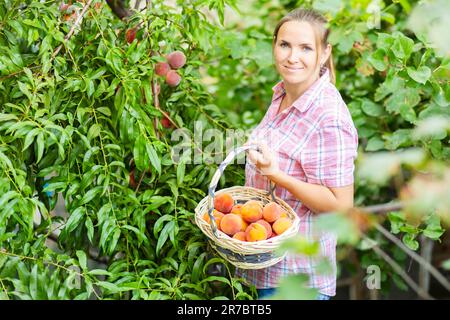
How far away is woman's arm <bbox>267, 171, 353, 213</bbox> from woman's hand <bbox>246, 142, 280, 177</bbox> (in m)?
0.03

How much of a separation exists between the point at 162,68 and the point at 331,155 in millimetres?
674

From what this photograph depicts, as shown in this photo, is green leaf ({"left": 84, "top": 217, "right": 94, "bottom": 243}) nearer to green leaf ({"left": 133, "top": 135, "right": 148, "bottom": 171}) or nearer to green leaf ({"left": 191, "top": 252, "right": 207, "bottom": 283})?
green leaf ({"left": 133, "top": 135, "right": 148, "bottom": 171})

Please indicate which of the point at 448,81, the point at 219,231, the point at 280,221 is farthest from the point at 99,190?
the point at 448,81

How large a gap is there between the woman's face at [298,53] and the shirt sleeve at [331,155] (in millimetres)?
182

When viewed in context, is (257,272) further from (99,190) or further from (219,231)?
(99,190)

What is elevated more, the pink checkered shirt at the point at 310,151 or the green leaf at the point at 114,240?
the pink checkered shirt at the point at 310,151

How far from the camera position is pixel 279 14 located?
2984mm

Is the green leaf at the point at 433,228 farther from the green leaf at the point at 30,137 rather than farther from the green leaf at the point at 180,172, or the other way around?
the green leaf at the point at 30,137

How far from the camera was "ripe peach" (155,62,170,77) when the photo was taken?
201 cm

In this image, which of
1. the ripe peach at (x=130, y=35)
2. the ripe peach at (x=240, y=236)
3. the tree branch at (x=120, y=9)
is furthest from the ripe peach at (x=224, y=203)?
the tree branch at (x=120, y=9)

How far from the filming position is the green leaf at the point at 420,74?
6.25 feet

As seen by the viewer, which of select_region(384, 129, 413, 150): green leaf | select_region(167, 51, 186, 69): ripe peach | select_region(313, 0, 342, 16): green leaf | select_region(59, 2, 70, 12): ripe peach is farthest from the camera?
select_region(384, 129, 413, 150): green leaf

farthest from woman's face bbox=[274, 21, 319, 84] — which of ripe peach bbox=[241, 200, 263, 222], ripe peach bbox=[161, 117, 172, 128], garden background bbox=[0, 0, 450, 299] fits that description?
ripe peach bbox=[161, 117, 172, 128]

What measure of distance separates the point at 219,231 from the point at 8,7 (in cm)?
95
